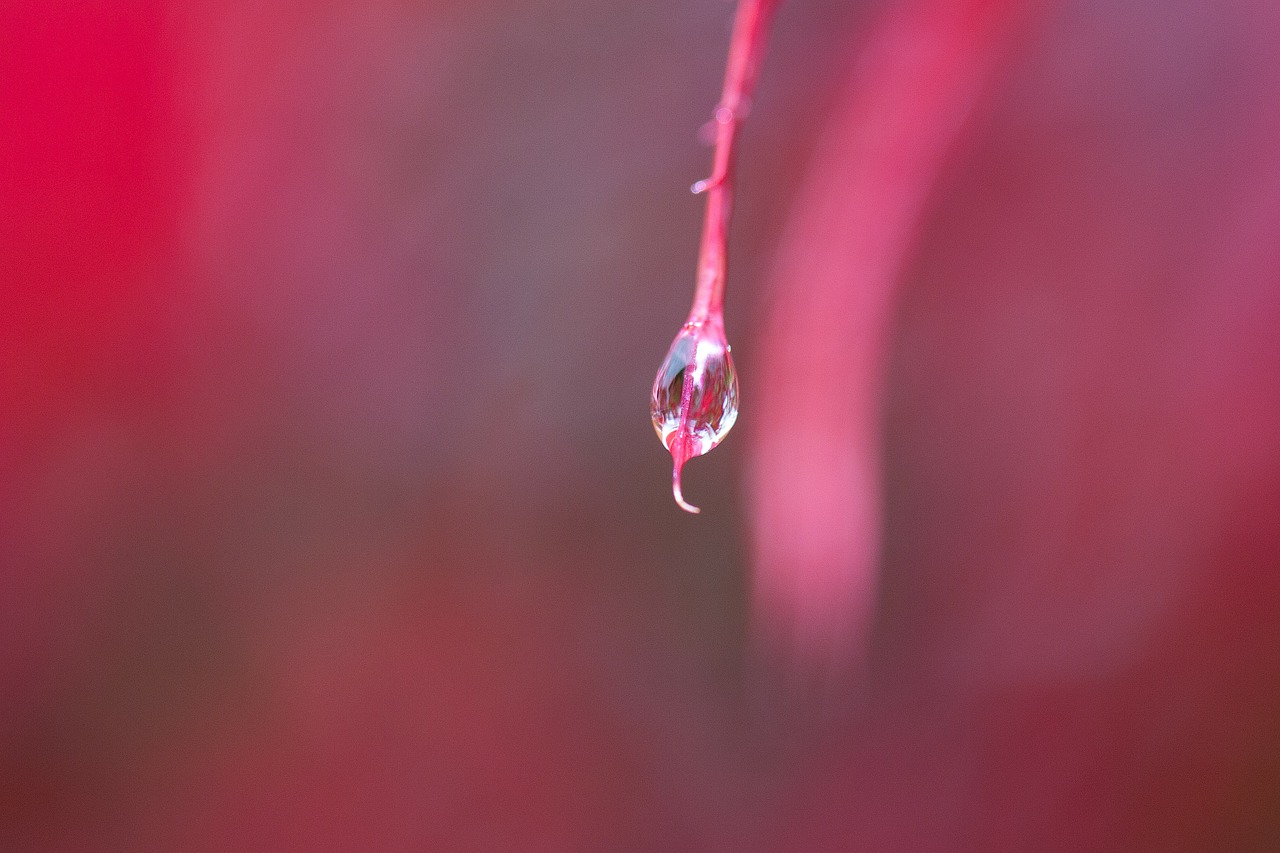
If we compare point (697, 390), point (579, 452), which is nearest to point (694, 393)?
point (697, 390)

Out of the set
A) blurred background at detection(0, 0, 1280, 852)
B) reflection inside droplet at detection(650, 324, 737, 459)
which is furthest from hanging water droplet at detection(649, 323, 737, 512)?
blurred background at detection(0, 0, 1280, 852)

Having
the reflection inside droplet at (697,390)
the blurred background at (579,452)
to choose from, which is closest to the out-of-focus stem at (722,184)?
the reflection inside droplet at (697,390)

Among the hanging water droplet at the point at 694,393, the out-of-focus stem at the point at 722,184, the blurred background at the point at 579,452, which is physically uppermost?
the blurred background at the point at 579,452

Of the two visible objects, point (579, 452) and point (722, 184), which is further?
point (579, 452)

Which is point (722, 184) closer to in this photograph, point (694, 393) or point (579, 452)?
point (694, 393)

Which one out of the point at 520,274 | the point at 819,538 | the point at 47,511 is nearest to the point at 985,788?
the point at 819,538

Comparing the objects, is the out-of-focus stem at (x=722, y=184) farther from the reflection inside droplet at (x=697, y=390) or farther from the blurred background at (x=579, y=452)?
the blurred background at (x=579, y=452)
